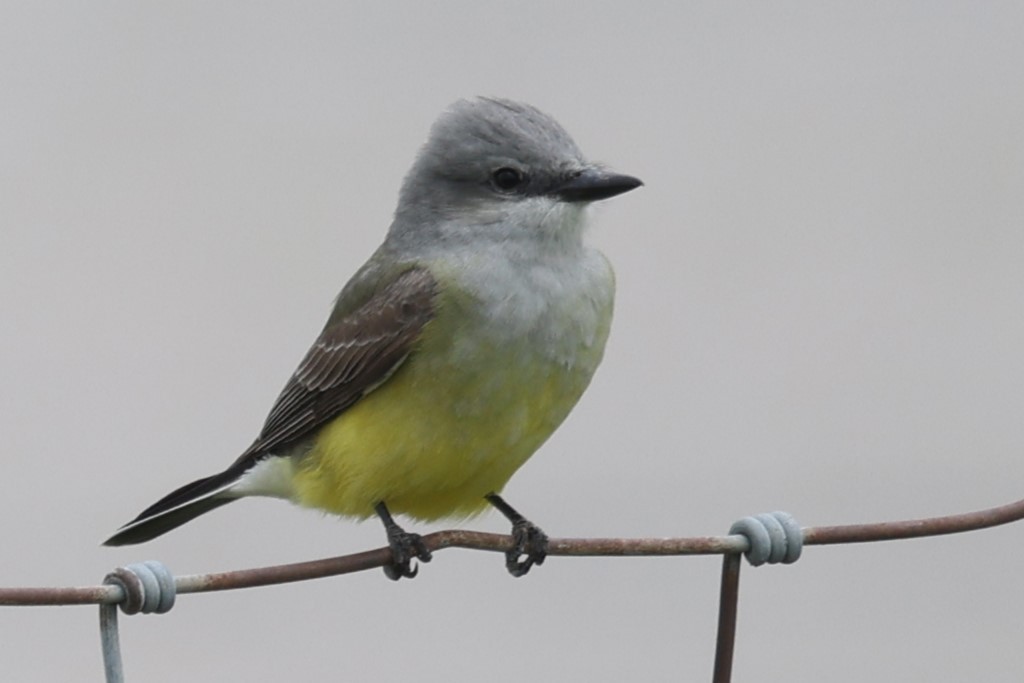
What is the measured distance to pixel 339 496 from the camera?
2801 millimetres

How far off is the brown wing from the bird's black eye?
23 centimetres

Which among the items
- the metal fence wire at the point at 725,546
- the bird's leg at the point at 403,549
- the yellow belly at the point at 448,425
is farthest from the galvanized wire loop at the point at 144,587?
the yellow belly at the point at 448,425

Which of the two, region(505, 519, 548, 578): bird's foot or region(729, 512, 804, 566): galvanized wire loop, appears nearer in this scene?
region(729, 512, 804, 566): galvanized wire loop

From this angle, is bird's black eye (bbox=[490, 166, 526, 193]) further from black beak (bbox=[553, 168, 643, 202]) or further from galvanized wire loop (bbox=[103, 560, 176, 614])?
galvanized wire loop (bbox=[103, 560, 176, 614])

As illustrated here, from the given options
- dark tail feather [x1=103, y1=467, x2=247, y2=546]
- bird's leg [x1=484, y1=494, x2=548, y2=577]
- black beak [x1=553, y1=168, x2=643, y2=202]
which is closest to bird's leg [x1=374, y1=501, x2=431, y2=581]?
bird's leg [x1=484, y1=494, x2=548, y2=577]

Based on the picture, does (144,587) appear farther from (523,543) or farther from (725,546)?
(523,543)

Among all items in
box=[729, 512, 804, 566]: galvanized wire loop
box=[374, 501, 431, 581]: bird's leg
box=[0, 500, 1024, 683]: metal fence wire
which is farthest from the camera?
box=[374, 501, 431, 581]: bird's leg

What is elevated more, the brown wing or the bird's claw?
the brown wing

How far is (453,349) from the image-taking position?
2701 mm

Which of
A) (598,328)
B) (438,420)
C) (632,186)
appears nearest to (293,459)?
(438,420)

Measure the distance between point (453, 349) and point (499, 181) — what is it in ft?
1.27

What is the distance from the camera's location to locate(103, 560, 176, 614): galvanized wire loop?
5.16ft

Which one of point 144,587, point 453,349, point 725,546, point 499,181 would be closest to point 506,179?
point 499,181

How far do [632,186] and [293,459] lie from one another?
0.81 metres
